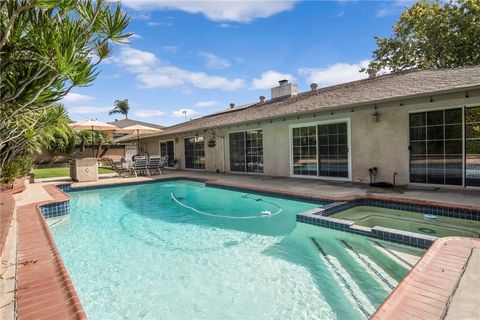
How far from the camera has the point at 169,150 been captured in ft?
68.1

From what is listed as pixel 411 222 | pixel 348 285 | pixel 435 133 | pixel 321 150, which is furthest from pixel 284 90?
pixel 348 285

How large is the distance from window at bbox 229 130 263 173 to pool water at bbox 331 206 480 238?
22.4 feet

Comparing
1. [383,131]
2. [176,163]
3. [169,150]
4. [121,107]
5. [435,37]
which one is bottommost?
[176,163]

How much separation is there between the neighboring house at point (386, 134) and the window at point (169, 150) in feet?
27.6

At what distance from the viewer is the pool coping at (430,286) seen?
2.34 metres

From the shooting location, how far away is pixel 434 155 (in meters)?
7.95

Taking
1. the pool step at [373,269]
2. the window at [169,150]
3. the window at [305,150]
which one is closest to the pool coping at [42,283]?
the pool step at [373,269]

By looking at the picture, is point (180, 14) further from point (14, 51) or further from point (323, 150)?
point (14, 51)

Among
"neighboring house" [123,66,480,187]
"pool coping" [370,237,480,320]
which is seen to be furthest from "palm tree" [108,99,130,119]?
"pool coping" [370,237,480,320]

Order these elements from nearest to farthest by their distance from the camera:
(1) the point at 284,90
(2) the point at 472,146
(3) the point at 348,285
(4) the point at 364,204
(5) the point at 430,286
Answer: (5) the point at 430,286
(3) the point at 348,285
(4) the point at 364,204
(2) the point at 472,146
(1) the point at 284,90

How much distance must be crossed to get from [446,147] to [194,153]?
13.6 metres

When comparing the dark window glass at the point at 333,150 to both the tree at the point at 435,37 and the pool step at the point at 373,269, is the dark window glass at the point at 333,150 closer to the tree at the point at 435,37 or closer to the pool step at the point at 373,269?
the pool step at the point at 373,269

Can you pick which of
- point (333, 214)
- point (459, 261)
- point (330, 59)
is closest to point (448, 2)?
point (330, 59)

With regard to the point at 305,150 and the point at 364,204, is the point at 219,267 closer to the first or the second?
the point at 364,204
